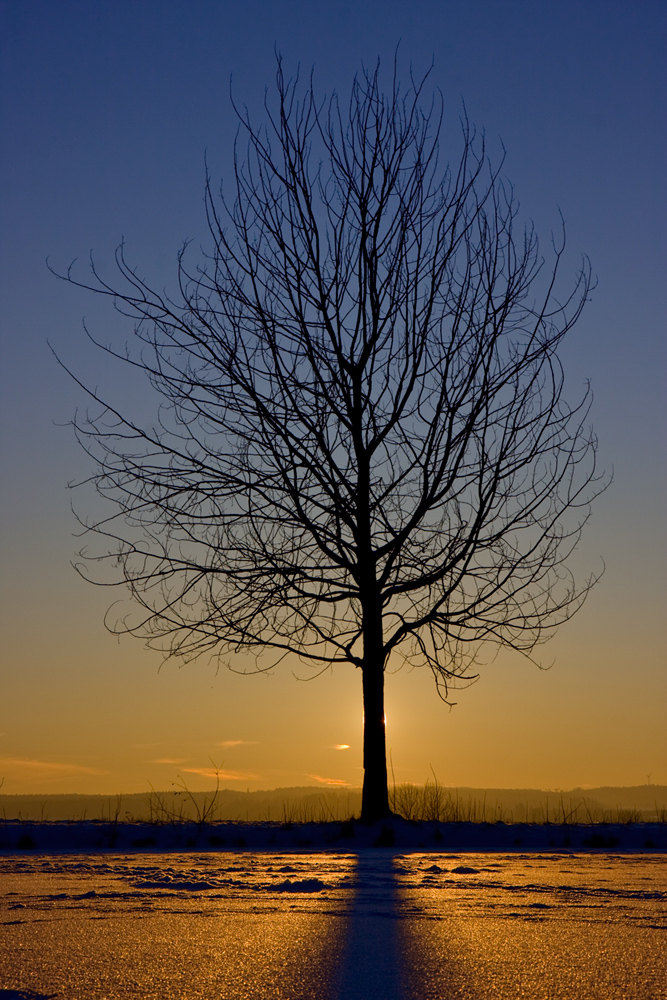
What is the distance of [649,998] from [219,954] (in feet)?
3.88

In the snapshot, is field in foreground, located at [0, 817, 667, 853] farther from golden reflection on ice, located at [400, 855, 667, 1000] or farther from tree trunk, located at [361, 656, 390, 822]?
golden reflection on ice, located at [400, 855, 667, 1000]

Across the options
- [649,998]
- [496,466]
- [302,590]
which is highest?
[496,466]

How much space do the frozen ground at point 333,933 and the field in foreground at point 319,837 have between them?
7.61ft

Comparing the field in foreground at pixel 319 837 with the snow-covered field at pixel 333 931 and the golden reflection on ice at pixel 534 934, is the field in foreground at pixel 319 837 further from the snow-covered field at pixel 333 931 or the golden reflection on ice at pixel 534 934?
the golden reflection on ice at pixel 534 934

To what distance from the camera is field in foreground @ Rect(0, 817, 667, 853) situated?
7277 mm

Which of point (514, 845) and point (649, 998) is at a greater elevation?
point (514, 845)

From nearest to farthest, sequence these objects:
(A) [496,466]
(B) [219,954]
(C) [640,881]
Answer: (B) [219,954]
(C) [640,881]
(A) [496,466]

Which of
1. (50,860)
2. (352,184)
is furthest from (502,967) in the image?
(352,184)

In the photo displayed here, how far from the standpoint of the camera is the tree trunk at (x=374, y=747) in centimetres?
948

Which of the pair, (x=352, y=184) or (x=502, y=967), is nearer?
(x=502, y=967)

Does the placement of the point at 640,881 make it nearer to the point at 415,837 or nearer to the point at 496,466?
the point at 415,837

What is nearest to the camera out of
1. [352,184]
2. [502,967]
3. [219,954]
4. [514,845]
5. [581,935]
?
[502,967]

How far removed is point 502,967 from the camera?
8.32 feet

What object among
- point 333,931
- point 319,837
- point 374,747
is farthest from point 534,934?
point 374,747
